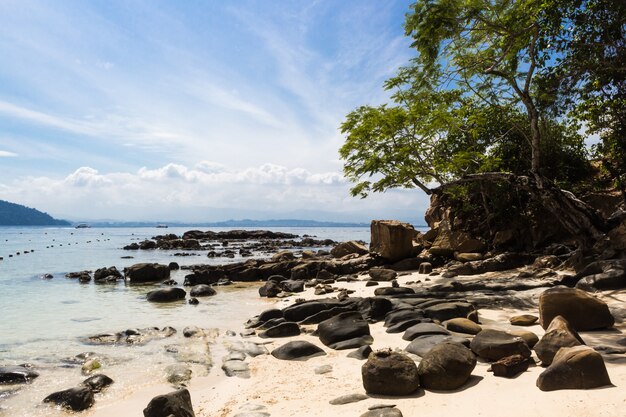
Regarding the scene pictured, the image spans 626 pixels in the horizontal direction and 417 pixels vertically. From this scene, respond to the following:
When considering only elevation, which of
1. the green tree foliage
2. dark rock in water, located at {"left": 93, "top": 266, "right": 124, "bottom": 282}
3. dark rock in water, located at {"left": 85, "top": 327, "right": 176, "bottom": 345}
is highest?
the green tree foliage

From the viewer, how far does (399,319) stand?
30.7ft

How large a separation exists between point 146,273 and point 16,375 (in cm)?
1749

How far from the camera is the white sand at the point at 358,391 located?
4.20 m

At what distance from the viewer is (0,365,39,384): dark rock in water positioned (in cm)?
729

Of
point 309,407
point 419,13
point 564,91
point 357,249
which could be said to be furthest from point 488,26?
point 357,249

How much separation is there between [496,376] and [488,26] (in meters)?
12.4

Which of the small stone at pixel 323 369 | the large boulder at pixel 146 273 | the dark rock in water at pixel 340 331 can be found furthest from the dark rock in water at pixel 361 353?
the large boulder at pixel 146 273

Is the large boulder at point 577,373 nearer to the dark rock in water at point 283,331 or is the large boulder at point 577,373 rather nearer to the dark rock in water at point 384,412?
the dark rock in water at point 384,412

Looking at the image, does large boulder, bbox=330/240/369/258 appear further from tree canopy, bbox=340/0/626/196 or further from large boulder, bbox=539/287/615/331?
large boulder, bbox=539/287/615/331

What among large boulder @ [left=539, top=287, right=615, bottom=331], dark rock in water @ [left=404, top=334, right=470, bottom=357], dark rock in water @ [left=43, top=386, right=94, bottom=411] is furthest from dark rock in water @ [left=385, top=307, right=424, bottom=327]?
dark rock in water @ [left=43, top=386, right=94, bottom=411]

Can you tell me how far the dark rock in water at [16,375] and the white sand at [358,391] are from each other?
7.71 feet

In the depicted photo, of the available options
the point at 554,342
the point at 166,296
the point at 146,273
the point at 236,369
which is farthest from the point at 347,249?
the point at 554,342

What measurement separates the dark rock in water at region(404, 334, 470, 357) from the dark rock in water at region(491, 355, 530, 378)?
1265 mm

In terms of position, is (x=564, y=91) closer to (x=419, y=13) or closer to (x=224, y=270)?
(x=419, y=13)
